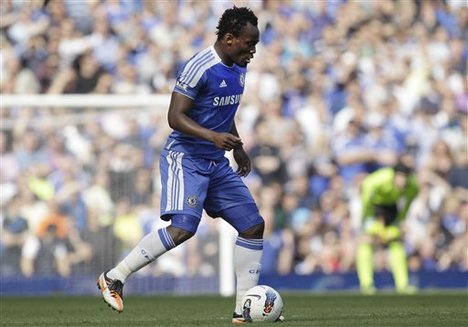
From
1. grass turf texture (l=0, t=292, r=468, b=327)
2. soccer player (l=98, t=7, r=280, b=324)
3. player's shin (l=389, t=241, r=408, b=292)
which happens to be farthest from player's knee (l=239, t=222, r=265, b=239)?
player's shin (l=389, t=241, r=408, b=292)

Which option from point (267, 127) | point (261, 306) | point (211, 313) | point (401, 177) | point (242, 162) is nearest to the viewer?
point (261, 306)

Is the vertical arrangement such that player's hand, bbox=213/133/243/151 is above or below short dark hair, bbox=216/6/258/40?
below

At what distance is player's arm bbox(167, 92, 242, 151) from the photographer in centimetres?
714

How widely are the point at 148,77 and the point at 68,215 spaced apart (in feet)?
13.8

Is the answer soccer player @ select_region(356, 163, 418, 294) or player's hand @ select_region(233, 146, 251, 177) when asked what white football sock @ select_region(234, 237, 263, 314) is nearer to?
player's hand @ select_region(233, 146, 251, 177)

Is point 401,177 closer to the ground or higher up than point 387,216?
higher up

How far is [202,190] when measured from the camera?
7.73 m

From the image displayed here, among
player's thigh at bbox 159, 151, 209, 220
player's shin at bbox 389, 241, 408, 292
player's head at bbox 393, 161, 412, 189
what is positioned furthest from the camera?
player's shin at bbox 389, 241, 408, 292

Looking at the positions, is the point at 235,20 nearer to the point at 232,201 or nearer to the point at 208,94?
the point at 208,94

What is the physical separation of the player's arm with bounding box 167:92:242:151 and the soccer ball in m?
1.04

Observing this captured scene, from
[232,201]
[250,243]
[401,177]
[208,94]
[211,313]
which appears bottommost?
[211,313]

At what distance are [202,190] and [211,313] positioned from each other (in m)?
2.01

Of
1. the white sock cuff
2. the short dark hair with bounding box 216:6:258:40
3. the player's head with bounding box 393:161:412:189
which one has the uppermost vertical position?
the short dark hair with bounding box 216:6:258:40

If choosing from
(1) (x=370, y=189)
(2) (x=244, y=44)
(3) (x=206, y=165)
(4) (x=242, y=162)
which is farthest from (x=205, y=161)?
(1) (x=370, y=189)
